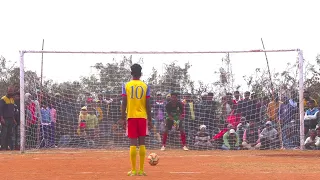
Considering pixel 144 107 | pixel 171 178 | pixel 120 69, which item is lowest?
pixel 171 178

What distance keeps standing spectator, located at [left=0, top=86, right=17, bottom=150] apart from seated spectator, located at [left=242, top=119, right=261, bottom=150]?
788cm

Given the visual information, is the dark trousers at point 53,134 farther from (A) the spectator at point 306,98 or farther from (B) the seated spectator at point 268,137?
(A) the spectator at point 306,98

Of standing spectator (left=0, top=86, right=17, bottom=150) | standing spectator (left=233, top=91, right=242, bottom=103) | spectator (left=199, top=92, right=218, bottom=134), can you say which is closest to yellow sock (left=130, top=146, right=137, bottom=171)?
standing spectator (left=233, top=91, right=242, bottom=103)

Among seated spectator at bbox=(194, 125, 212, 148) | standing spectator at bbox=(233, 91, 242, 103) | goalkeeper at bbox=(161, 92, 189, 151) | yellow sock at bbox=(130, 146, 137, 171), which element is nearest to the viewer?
yellow sock at bbox=(130, 146, 137, 171)

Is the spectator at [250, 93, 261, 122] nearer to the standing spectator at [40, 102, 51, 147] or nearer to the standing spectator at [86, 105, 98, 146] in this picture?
the standing spectator at [86, 105, 98, 146]

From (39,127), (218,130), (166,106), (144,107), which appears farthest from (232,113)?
(144,107)

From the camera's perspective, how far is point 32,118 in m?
21.0

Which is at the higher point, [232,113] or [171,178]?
[232,113]

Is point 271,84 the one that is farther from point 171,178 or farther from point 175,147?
point 171,178

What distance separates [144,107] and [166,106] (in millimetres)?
9648

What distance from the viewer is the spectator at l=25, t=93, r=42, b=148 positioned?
20797mm

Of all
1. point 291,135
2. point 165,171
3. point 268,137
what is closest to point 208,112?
point 268,137

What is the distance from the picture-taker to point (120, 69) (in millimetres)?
22031

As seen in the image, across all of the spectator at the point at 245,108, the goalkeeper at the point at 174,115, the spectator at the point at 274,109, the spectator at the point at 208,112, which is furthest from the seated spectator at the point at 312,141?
the goalkeeper at the point at 174,115
